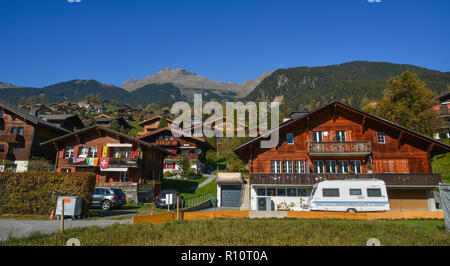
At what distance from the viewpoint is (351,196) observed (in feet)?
71.6

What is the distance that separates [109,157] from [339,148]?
26.6 meters

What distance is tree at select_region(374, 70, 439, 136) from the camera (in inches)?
1642

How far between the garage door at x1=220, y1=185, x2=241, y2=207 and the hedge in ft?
54.4

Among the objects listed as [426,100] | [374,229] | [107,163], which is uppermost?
[426,100]

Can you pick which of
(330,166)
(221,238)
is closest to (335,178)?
(330,166)

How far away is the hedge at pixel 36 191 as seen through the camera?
61.2 feet

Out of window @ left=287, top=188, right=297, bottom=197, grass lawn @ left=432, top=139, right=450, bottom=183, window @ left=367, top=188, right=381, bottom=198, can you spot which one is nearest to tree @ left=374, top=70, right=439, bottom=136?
grass lawn @ left=432, top=139, right=450, bottom=183

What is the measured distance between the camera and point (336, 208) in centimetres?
2170

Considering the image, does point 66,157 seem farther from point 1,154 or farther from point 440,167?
point 440,167

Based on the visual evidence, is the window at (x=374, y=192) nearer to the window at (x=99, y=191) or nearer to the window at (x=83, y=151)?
the window at (x=99, y=191)

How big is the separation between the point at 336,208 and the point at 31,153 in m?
42.4

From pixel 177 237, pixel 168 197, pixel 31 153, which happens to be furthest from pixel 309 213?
pixel 31 153

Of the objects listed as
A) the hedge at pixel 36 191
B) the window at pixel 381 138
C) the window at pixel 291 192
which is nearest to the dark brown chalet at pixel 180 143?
the window at pixel 291 192
